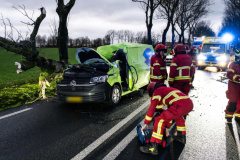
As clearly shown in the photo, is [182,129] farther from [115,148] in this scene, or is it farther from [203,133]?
[115,148]

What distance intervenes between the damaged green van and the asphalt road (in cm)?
44

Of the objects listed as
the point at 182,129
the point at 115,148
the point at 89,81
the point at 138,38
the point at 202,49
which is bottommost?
the point at 115,148

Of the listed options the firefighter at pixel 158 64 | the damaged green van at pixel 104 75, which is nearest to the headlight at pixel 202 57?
the damaged green van at pixel 104 75

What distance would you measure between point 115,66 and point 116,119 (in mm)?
1888

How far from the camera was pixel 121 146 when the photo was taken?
340 centimetres

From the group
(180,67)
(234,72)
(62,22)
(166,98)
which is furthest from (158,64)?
(62,22)

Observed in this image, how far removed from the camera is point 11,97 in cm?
676

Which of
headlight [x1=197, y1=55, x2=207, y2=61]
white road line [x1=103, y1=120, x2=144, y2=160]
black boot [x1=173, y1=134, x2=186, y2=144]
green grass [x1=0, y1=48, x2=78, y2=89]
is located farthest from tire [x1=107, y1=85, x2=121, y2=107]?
headlight [x1=197, y1=55, x2=207, y2=61]

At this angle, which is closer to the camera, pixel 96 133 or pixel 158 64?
pixel 96 133

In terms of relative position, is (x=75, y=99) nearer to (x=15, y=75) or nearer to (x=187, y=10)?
(x=15, y=75)

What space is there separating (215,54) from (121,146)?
584 inches

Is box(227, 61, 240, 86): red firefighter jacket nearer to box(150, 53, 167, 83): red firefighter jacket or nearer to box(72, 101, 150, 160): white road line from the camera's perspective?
box(150, 53, 167, 83): red firefighter jacket

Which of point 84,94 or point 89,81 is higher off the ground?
point 89,81

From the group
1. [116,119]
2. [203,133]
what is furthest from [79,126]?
[203,133]
